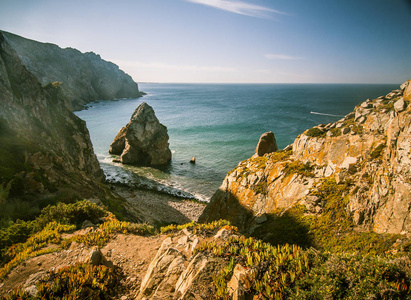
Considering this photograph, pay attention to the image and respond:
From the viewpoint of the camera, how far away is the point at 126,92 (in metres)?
176

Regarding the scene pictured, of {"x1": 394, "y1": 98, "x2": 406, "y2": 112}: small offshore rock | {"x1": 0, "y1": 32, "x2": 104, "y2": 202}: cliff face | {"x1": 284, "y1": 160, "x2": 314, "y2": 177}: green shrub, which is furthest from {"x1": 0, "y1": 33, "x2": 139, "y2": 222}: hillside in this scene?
{"x1": 394, "y1": 98, "x2": 406, "y2": 112}: small offshore rock

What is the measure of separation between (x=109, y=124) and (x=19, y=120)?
188 feet

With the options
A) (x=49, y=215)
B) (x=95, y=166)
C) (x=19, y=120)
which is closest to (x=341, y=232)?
(x=49, y=215)

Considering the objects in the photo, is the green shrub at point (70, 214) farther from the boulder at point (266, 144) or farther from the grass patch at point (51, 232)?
the boulder at point (266, 144)

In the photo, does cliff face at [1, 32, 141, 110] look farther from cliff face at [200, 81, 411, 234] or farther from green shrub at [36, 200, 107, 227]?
cliff face at [200, 81, 411, 234]

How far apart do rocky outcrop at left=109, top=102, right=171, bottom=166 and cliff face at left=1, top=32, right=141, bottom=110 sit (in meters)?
71.2

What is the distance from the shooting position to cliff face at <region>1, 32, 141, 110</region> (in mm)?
107438

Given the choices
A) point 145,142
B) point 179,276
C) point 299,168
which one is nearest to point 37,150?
point 179,276

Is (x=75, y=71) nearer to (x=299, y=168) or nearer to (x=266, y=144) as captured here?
(x=266, y=144)

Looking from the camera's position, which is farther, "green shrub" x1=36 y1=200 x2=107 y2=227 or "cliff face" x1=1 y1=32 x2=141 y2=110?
"cliff face" x1=1 y1=32 x2=141 y2=110

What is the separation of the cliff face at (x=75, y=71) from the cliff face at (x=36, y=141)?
264ft

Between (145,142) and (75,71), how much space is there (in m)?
128

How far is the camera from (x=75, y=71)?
136875mm

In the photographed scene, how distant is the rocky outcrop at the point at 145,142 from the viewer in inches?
1906
